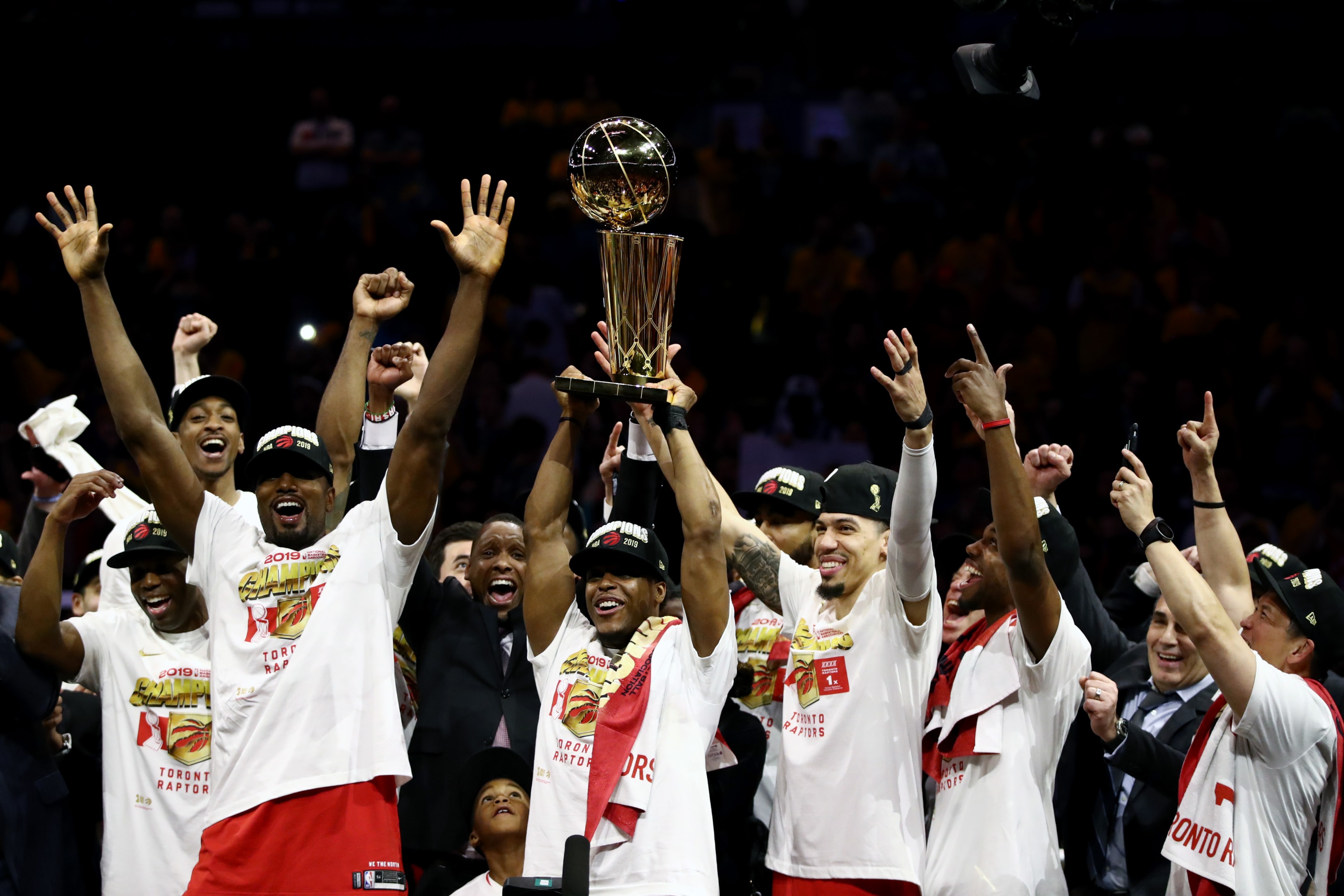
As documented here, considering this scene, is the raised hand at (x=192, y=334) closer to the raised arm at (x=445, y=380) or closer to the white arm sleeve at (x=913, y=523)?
the raised arm at (x=445, y=380)

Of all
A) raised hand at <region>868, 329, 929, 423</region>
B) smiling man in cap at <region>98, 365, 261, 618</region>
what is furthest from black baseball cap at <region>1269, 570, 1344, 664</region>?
smiling man in cap at <region>98, 365, 261, 618</region>

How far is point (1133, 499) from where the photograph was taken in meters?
4.44

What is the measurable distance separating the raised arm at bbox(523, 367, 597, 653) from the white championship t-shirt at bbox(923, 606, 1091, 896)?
128 centimetres

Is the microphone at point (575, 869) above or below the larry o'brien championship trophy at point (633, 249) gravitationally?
below

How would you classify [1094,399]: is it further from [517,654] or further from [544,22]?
[544,22]

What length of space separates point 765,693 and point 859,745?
768mm

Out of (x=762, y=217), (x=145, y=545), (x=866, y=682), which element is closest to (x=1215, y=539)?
(x=866, y=682)

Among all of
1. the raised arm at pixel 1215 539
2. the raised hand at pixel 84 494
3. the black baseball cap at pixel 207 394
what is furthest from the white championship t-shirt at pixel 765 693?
the raised hand at pixel 84 494

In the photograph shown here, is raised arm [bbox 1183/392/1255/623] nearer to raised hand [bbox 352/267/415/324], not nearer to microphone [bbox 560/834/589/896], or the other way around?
microphone [bbox 560/834/589/896]

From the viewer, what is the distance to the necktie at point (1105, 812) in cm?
502

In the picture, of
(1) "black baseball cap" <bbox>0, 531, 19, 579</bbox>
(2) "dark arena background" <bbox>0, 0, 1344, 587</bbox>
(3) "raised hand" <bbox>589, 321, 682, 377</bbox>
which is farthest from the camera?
(2) "dark arena background" <bbox>0, 0, 1344, 587</bbox>

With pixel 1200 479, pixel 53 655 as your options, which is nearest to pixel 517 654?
pixel 53 655

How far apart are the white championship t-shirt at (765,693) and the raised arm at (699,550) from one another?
2.85ft

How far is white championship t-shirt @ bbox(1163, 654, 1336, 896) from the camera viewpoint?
412 centimetres
